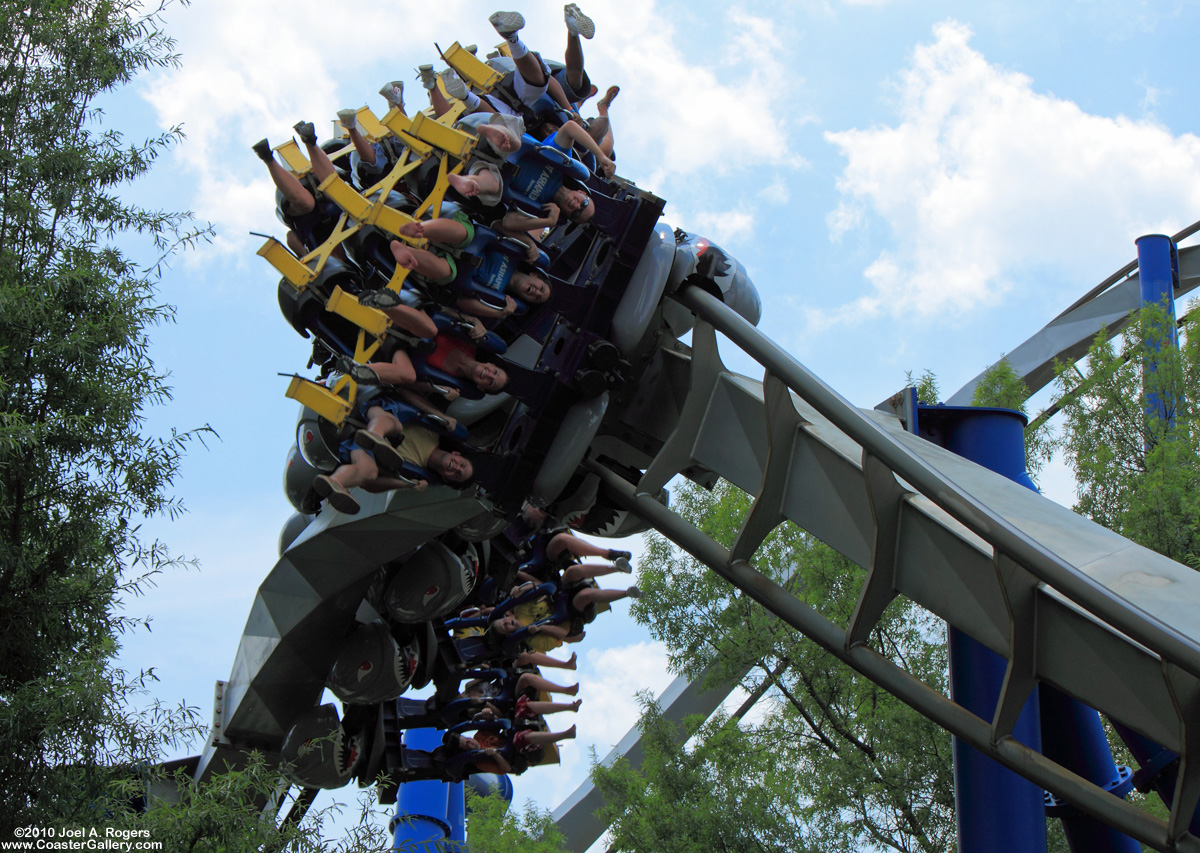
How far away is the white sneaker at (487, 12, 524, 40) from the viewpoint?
7332 millimetres

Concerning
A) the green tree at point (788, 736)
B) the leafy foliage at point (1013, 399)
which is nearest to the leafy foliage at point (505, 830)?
the green tree at point (788, 736)

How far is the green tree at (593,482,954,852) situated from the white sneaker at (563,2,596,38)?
8.25 m

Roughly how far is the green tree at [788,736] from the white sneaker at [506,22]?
27.7ft

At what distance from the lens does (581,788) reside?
23.2 meters

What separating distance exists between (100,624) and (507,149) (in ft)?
12.1

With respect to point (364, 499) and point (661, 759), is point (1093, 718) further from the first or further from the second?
point (661, 759)

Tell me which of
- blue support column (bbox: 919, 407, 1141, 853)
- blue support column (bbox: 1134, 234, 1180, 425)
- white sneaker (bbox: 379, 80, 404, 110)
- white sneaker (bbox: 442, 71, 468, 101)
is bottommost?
blue support column (bbox: 919, 407, 1141, 853)

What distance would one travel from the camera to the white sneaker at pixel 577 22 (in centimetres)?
756

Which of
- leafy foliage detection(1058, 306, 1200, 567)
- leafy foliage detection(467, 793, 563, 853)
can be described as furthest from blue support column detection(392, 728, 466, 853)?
leafy foliage detection(1058, 306, 1200, 567)

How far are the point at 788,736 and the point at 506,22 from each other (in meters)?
9.66

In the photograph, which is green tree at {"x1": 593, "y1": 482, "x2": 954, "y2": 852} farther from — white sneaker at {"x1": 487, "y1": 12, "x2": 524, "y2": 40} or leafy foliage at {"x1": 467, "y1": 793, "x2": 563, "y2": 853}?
white sneaker at {"x1": 487, "y1": 12, "x2": 524, "y2": 40}

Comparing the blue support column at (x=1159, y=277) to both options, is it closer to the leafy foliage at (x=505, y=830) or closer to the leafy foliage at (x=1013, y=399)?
the leafy foliage at (x=1013, y=399)

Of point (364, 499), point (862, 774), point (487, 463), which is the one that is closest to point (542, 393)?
point (487, 463)

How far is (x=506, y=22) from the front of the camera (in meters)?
7.34
